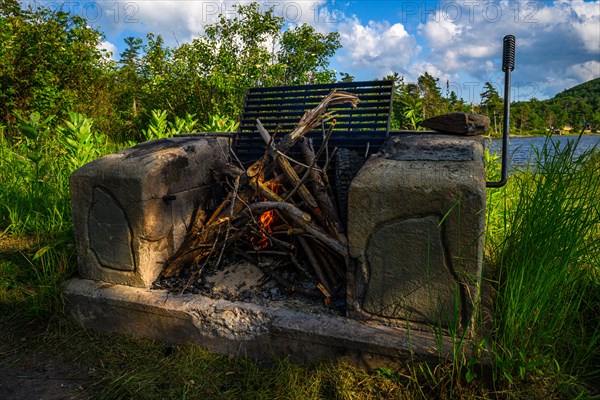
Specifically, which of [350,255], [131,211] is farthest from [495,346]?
[131,211]

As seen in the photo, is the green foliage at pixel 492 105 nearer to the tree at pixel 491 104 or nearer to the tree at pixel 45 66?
the tree at pixel 491 104

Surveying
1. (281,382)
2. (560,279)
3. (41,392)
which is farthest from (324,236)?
(41,392)

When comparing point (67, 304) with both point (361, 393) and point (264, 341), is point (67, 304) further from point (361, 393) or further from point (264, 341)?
point (361, 393)

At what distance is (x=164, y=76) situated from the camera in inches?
380

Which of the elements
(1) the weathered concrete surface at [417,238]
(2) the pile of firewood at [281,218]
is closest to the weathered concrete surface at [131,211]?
(2) the pile of firewood at [281,218]

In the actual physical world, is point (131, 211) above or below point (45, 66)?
below

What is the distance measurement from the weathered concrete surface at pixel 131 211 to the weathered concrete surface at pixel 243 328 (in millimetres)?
157

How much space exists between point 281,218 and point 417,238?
111 cm

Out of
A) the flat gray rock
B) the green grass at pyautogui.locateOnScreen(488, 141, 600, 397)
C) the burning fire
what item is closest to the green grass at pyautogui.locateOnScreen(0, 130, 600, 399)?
the green grass at pyautogui.locateOnScreen(488, 141, 600, 397)

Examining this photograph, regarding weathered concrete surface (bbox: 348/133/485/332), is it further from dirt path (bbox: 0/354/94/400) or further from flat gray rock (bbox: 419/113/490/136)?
dirt path (bbox: 0/354/94/400)

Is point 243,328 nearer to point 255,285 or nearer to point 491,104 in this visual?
point 255,285

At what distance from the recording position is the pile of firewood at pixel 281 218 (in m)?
2.55

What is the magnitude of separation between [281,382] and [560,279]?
4.37 feet

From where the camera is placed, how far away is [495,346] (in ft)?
6.05
